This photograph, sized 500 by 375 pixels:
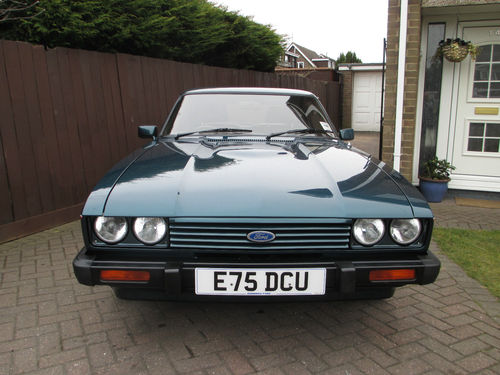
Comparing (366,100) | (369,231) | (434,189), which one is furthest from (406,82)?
(366,100)

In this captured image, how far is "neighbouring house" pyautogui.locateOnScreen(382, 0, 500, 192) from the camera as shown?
5668 millimetres

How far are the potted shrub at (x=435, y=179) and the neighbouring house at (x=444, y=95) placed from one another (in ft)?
0.73

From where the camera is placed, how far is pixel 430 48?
19.5ft

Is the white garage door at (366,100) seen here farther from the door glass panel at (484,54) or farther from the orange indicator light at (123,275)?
the orange indicator light at (123,275)

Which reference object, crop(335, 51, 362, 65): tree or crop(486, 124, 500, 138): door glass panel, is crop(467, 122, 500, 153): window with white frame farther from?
crop(335, 51, 362, 65): tree

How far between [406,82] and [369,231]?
430 cm

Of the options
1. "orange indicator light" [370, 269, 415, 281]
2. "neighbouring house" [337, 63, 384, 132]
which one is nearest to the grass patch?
"orange indicator light" [370, 269, 415, 281]

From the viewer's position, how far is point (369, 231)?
218 cm

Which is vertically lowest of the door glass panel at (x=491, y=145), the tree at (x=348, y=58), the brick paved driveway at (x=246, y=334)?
the brick paved driveway at (x=246, y=334)

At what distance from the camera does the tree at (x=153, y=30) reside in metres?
5.06

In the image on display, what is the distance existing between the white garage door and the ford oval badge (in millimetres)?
16834

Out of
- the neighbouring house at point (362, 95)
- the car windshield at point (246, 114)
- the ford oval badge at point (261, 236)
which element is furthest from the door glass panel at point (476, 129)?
the neighbouring house at point (362, 95)

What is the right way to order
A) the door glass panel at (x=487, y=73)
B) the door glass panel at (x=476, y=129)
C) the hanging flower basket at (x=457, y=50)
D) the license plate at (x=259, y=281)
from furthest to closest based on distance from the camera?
the door glass panel at (x=476, y=129) → the door glass panel at (x=487, y=73) → the hanging flower basket at (x=457, y=50) → the license plate at (x=259, y=281)

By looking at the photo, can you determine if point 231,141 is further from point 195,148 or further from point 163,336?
point 163,336
